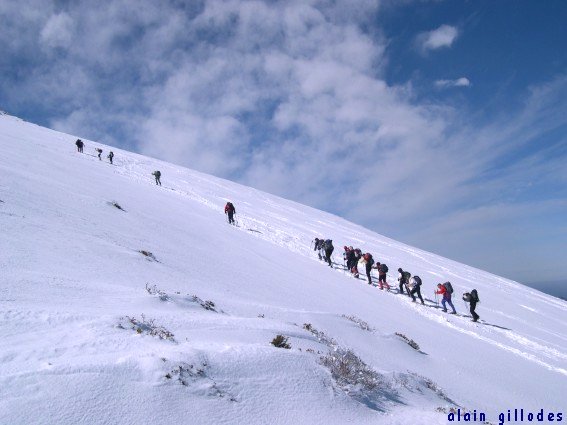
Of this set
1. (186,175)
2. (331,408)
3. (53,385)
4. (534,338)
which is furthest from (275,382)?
(186,175)

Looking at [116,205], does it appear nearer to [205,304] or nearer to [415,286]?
[205,304]

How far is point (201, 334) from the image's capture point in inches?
242

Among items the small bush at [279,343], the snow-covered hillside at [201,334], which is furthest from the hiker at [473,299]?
the small bush at [279,343]

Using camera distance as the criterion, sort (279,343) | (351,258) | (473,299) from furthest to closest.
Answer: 1. (351,258)
2. (473,299)
3. (279,343)

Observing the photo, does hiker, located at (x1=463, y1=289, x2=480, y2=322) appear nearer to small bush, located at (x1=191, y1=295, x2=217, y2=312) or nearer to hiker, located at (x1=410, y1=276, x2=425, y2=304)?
hiker, located at (x1=410, y1=276, x2=425, y2=304)

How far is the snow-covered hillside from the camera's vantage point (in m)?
4.21

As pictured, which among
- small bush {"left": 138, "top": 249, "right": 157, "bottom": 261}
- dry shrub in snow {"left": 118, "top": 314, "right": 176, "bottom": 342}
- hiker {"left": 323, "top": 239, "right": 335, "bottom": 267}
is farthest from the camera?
hiker {"left": 323, "top": 239, "right": 335, "bottom": 267}

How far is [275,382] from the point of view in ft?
16.8

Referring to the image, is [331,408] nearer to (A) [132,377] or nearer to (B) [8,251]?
(A) [132,377]

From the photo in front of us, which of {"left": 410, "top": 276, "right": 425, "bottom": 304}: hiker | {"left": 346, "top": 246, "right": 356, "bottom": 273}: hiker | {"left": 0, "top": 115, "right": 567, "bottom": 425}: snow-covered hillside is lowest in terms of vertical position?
{"left": 0, "top": 115, "right": 567, "bottom": 425}: snow-covered hillside

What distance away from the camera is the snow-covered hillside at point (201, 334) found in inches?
166

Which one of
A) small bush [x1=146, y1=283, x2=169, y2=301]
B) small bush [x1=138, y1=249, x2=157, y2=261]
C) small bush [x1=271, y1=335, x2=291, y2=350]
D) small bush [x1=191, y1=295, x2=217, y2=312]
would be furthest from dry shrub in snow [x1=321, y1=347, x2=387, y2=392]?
small bush [x1=138, y1=249, x2=157, y2=261]

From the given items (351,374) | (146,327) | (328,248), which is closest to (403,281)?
(328,248)

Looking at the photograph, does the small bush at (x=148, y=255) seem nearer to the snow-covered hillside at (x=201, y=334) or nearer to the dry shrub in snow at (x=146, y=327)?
the snow-covered hillside at (x=201, y=334)
